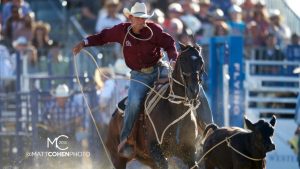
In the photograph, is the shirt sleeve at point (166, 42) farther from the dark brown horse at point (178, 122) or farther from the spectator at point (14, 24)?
the spectator at point (14, 24)

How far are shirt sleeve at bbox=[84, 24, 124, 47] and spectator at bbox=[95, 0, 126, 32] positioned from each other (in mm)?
6166

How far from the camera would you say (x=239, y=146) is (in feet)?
39.4

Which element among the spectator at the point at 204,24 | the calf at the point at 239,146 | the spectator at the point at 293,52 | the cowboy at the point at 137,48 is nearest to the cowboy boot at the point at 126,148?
the cowboy at the point at 137,48

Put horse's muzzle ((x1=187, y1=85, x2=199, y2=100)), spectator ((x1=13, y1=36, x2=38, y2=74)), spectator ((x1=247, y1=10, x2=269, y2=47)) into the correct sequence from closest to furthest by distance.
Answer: horse's muzzle ((x1=187, y1=85, x2=199, y2=100)) < spectator ((x1=13, y1=36, x2=38, y2=74)) < spectator ((x1=247, y1=10, x2=269, y2=47))

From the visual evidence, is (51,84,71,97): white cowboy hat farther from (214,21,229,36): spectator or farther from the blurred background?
(214,21,229,36): spectator

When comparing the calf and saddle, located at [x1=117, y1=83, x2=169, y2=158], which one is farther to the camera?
saddle, located at [x1=117, y1=83, x2=169, y2=158]

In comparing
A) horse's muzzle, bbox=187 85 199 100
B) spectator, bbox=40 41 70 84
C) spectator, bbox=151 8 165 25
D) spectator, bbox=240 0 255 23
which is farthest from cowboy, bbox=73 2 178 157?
spectator, bbox=240 0 255 23

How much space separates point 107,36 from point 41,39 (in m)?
6.46

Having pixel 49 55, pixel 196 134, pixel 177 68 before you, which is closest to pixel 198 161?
pixel 196 134

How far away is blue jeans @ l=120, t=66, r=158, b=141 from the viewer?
12898 mm

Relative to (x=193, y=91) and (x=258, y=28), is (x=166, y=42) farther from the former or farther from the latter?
(x=258, y=28)

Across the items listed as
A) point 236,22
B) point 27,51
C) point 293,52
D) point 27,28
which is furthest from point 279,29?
point 27,51

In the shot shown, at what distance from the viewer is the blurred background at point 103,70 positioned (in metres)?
16.9

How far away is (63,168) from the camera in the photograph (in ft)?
53.2
